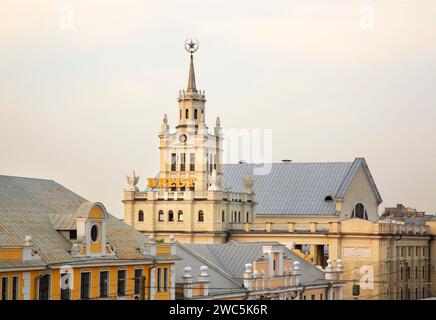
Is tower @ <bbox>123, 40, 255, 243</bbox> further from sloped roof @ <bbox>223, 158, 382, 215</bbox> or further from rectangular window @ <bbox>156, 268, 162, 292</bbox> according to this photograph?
rectangular window @ <bbox>156, 268, 162, 292</bbox>

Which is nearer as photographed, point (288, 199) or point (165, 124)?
point (165, 124)

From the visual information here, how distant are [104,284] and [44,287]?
194 inches

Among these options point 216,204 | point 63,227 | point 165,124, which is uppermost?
point 165,124

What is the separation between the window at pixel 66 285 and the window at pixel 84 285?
33.6 inches

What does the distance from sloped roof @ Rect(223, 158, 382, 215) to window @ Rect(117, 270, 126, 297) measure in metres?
72.4

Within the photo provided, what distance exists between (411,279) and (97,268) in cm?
7134

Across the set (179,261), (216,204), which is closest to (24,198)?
(179,261)

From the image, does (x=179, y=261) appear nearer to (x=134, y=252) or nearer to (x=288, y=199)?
(x=134, y=252)

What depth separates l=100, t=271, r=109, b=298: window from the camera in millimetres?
Result: 56344

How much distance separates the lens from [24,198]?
58.8m

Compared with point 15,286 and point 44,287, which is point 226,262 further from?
point 15,286

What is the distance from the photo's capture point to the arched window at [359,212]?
430ft

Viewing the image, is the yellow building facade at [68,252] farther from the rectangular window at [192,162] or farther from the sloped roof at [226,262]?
the rectangular window at [192,162]

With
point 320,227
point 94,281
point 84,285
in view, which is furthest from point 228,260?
point 320,227
